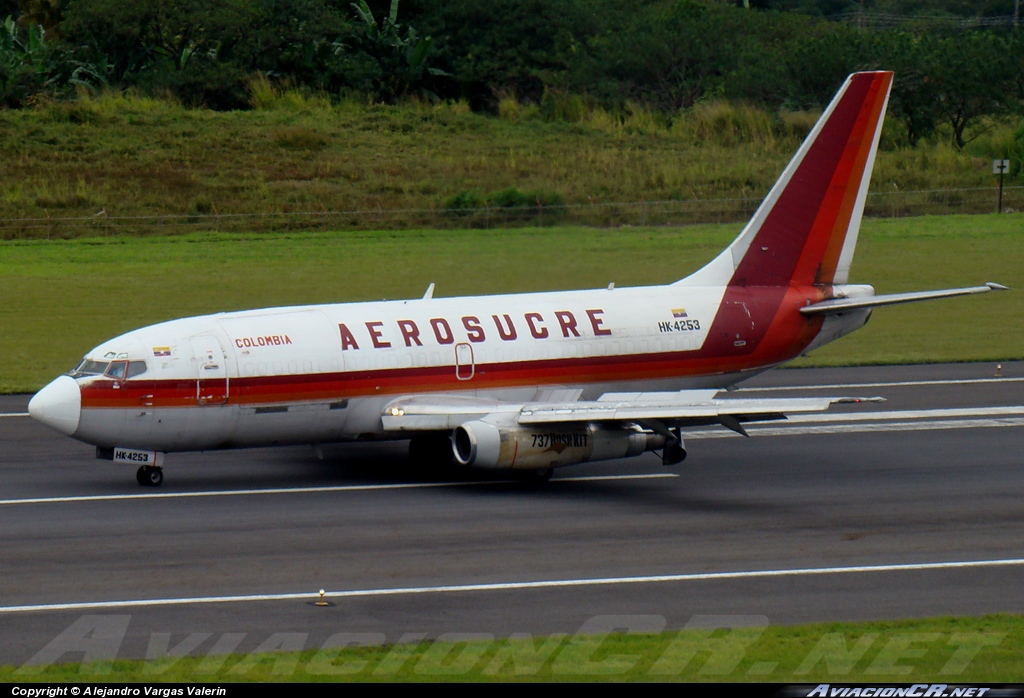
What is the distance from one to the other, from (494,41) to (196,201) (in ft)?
109

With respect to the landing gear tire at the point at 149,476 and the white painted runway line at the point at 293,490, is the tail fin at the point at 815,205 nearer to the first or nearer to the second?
the white painted runway line at the point at 293,490

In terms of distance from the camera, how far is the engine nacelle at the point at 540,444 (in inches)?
1063

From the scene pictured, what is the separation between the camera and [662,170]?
8144cm

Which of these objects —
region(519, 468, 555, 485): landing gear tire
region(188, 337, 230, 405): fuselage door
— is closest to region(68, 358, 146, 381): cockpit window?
region(188, 337, 230, 405): fuselage door

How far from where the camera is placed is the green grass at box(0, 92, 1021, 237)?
242 ft

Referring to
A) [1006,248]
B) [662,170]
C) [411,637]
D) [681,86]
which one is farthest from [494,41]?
[411,637]

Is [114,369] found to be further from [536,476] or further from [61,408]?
[536,476]

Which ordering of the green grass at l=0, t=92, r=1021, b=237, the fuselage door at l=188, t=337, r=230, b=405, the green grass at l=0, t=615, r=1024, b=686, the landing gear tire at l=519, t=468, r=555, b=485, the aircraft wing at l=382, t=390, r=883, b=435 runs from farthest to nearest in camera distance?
1. the green grass at l=0, t=92, r=1021, b=237
2. the landing gear tire at l=519, t=468, r=555, b=485
3. the fuselage door at l=188, t=337, r=230, b=405
4. the aircraft wing at l=382, t=390, r=883, b=435
5. the green grass at l=0, t=615, r=1024, b=686

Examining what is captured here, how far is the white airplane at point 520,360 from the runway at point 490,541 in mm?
1114

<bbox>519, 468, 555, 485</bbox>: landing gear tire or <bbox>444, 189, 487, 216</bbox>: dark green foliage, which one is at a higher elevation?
<bbox>444, 189, 487, 216</bbox>: dark green foliage

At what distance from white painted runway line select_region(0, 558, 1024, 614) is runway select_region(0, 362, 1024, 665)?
0.05 meters

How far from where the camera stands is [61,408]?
87.7 ft

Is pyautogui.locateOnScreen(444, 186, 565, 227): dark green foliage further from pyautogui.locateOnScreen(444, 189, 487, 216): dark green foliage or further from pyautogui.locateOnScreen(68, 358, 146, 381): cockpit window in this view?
pyautogui.locateOnScreen(68, 358, 146, 381): cockpit window

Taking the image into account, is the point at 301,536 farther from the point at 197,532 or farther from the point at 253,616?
the point at 253,616
